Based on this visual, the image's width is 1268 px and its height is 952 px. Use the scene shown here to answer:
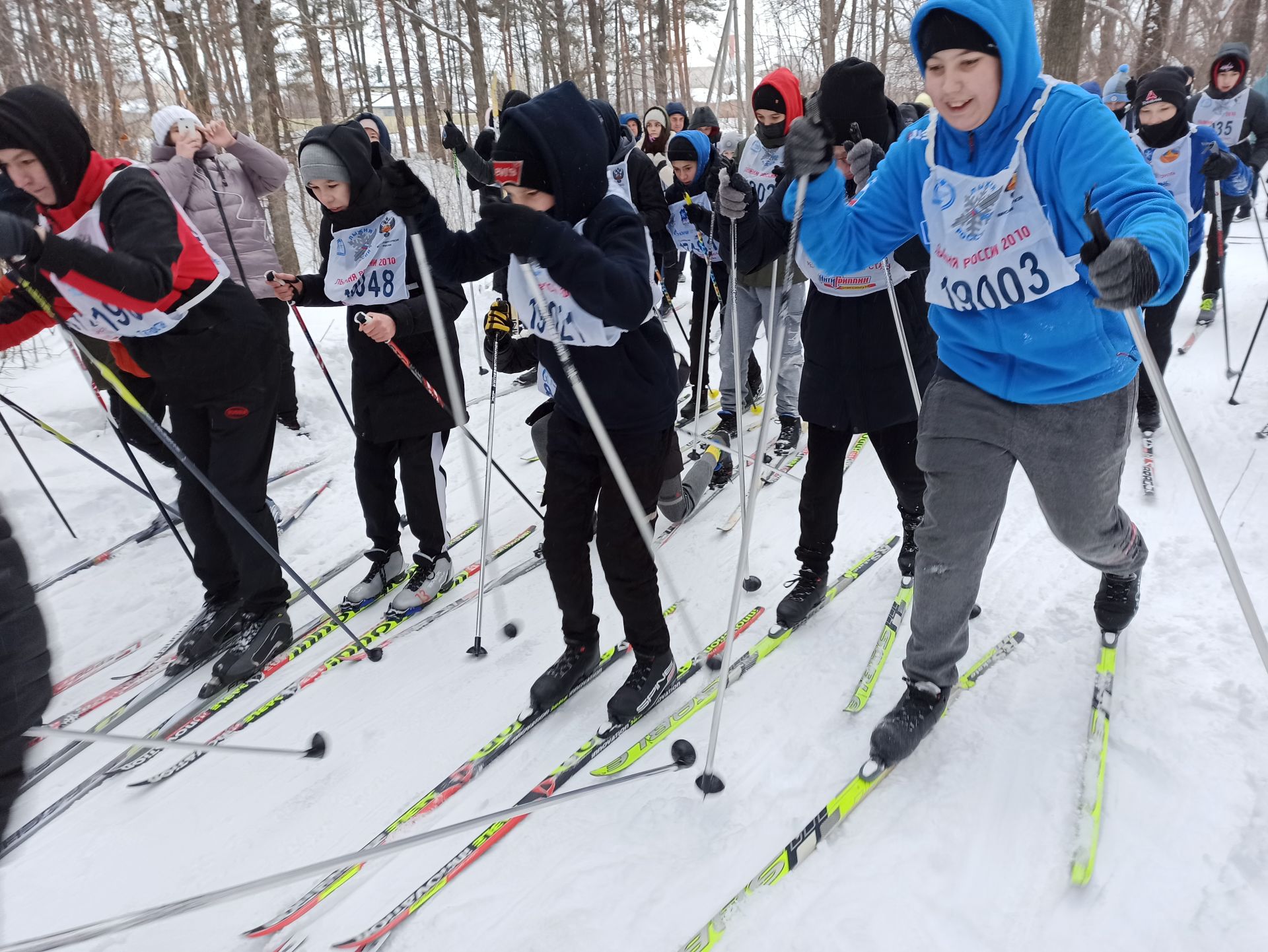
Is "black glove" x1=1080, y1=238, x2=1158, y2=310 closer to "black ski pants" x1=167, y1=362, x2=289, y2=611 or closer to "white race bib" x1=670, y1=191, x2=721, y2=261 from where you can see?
"black ski pants" x1=167, y1=362, x2=289, y2=611

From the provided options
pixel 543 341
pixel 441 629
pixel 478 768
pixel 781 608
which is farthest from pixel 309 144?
pixel 781 608

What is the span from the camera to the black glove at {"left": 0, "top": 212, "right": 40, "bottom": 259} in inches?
80.5

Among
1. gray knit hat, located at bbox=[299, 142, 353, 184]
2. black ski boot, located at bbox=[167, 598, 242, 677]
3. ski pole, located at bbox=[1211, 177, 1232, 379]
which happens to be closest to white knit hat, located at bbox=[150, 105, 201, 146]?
gray knit hat, located at bbox=[299, 142, 353, 184]

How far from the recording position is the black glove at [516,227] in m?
1.86

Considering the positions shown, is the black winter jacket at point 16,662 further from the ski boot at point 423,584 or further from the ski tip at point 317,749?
the ski boot at point 423,584

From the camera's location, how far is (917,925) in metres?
1.76

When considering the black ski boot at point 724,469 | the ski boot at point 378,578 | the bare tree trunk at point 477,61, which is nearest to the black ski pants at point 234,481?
the ski boot at point 378,578

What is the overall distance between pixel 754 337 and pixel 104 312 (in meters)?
3.64

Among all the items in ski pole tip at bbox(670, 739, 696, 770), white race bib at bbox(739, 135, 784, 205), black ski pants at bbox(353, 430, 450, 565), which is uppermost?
white race bib at bbox(739, 135, 784, 205)

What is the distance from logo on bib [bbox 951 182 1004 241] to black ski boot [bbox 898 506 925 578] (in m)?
1.49

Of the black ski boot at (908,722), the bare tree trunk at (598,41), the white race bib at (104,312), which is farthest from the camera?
the bare tree trunk at (598,41)

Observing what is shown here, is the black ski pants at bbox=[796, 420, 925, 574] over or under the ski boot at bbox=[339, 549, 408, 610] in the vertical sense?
over

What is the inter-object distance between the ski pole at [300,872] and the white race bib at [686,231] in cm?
384

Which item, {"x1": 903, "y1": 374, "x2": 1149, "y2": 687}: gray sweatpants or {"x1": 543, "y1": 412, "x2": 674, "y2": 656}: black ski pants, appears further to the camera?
{"x1": 543, "y1": 412, "x2": 674, "y2": 656}: black ski pants
